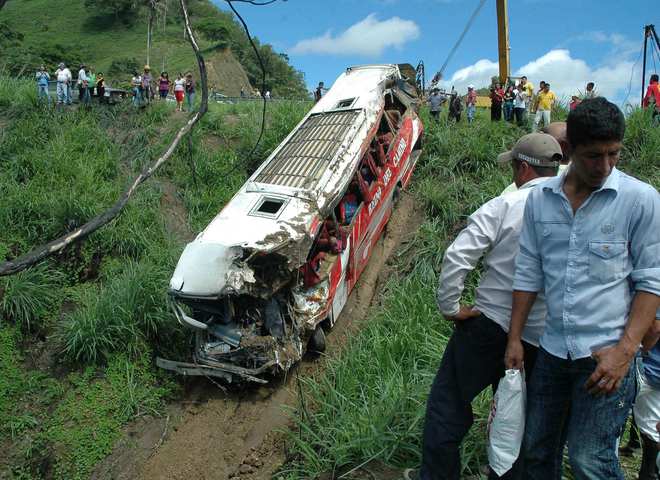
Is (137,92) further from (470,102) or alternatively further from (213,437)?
(213,437)

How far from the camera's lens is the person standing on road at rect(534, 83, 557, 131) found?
10312 mm

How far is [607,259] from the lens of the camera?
213 cm

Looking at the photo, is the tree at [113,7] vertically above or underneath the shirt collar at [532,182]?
above

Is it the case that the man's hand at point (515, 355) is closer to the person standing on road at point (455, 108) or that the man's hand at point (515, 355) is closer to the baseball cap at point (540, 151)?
the baseball cap at point (540, 151)

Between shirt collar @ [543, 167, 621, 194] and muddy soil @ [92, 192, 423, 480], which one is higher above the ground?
shirt collar @ [543, 167, 621, 194]

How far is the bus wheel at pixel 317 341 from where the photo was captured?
6.14 metres

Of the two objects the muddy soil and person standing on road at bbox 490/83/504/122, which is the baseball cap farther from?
person standing on road at bbox 490/83/504/122

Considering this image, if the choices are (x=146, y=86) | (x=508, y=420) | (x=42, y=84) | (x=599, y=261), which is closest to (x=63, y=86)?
(x=42, y=84)

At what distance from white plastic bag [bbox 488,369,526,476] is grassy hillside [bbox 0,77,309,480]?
198 centimetres

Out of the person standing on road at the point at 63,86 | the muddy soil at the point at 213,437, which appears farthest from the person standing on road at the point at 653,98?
the person standing on road at the point at 63,86

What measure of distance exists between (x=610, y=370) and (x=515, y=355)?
1.44 feet

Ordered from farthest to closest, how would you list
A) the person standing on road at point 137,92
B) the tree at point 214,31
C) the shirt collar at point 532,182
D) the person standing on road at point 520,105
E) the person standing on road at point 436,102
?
the tree at point 214,31 < the person standing on road at point 137,92 < the person standing on road at point 436,102 < the person standing on road at point 520,105 < the shirt collar at point 532,182

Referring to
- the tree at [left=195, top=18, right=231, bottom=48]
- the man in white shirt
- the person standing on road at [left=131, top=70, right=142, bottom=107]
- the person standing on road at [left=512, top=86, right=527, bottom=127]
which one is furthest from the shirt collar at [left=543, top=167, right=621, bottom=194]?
the tree at [left=195, top=18, right=231, bottom=48]

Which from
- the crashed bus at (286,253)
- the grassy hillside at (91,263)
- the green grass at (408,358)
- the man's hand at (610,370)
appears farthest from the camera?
the grassy hillside at (91,263)
